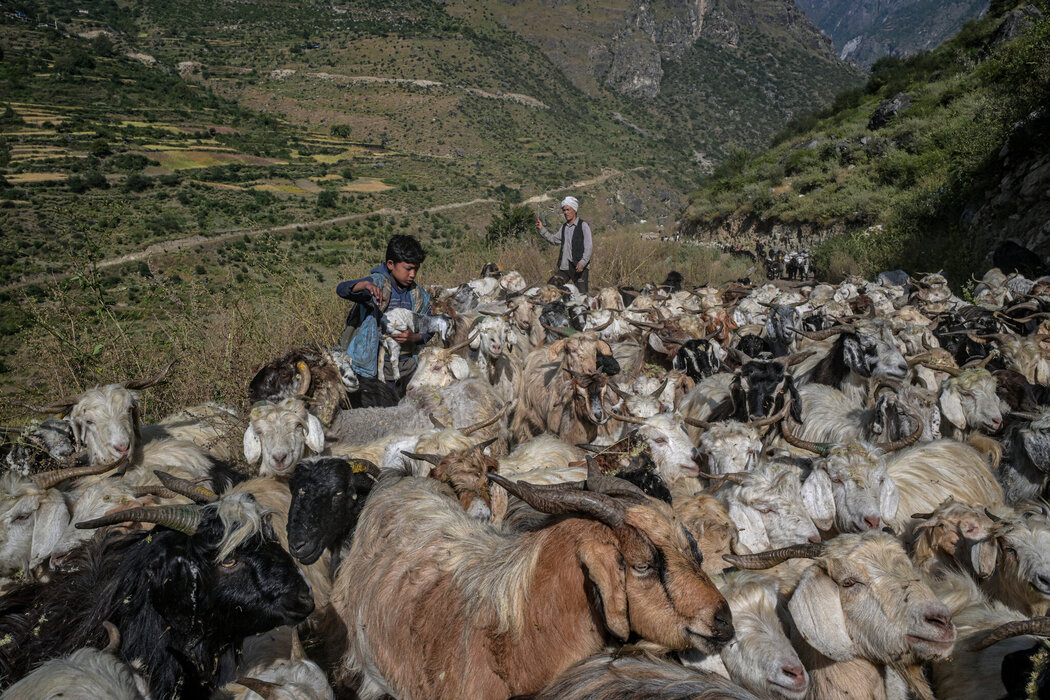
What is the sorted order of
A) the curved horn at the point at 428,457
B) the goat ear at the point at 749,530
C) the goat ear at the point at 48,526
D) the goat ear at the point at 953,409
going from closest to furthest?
the goat ear at the point at 749,530, the goat ear at the point at 48,526, the curved horn at the point at 428,457, the goat ear at the point at 953,409

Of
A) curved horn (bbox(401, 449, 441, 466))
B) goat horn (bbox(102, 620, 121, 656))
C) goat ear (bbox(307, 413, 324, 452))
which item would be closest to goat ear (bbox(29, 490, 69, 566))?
goat ear (bbox(307, 413, 324, 452))

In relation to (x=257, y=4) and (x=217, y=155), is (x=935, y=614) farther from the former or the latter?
(x=257, y=4)

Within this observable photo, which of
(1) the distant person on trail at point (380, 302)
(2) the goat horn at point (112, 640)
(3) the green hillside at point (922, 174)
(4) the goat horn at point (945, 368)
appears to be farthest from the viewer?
(3) the green hillside at point (922, 174)

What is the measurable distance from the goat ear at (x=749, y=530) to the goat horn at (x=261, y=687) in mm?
2378

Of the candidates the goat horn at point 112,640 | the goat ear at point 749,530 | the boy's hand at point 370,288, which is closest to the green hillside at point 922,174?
the goat ear at point 749,530

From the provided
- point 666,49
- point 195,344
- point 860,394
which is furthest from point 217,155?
point 666,49

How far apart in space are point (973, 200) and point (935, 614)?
17527 mm

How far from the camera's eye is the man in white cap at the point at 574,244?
10.2 meters

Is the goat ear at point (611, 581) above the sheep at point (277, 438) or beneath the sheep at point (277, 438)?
above

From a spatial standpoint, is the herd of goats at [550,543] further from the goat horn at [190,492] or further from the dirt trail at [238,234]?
the dirt trail at [238,234]

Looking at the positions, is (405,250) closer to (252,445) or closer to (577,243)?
(252,445)

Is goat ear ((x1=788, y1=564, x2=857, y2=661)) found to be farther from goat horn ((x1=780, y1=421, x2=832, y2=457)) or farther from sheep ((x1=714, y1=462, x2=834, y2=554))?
goat horn ((x1=780, y1=421, x2=832, y2=457))

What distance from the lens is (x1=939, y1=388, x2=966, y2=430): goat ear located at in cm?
→ 488

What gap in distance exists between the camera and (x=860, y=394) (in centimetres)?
595
